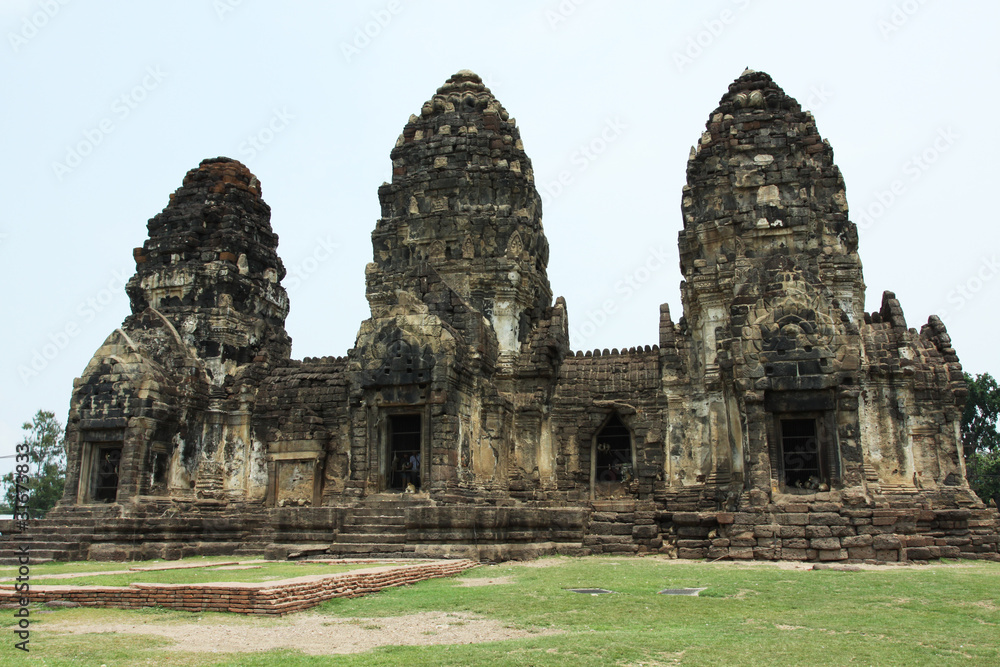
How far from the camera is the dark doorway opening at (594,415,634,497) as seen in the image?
21859 millimetres

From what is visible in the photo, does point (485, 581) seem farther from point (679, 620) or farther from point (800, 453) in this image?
point (800, 453)

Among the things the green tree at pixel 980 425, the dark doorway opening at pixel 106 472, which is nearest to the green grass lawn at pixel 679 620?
the dark doorway opening at pixel 106 472

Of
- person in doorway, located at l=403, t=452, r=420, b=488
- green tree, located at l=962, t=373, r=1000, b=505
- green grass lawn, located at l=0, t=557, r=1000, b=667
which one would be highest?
green tree, located at l=962, t=373, r=1000, b=505

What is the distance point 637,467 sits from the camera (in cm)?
2127

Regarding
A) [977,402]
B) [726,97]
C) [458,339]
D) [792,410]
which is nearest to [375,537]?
[458,339]

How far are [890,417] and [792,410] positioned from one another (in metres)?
3.41

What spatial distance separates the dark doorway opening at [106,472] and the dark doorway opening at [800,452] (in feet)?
52.2

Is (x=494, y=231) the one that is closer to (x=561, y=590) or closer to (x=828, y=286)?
(x=828, y=286)

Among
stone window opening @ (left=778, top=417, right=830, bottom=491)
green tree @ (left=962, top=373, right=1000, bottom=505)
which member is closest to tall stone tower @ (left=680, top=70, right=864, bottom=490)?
stone window opening @ (left=778, top=417, right=830, bottom=491)

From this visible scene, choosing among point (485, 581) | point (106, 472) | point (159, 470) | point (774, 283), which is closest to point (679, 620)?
point (485, 581)

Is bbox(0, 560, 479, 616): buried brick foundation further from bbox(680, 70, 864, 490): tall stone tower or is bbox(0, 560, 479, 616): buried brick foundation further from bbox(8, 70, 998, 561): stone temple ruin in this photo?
bbox(680, 70, 864, 490): tall stone tower

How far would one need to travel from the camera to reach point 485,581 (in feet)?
43.5

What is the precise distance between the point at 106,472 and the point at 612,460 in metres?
12.9

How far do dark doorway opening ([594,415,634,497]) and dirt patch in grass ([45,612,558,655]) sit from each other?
12464 mm
